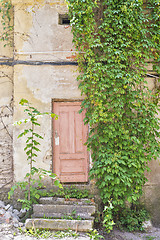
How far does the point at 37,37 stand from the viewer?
15.8 ft

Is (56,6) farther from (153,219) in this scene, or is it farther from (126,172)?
(153,219)

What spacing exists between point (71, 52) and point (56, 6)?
1049 millimetres

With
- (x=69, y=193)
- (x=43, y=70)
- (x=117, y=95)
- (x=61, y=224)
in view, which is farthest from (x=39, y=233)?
(x=43, y=70)

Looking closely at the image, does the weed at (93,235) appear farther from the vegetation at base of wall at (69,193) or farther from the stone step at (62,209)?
the vegetation at base of wall at (69,193)

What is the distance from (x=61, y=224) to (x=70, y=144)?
1.59m

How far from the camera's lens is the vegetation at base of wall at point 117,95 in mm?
4250

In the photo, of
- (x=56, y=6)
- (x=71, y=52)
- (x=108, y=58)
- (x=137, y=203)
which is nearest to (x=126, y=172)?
(x=137, y=203)

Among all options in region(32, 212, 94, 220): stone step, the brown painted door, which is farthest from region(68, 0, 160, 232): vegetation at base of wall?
region(32, 212, 94, 220): stone step

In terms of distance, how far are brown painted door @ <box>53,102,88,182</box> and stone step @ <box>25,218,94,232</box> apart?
3.42ft

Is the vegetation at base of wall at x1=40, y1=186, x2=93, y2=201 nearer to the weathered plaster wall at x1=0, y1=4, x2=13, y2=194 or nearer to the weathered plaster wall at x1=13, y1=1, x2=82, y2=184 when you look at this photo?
the weathered plaster wall at x1=13, y1=1, x2=82, y2=184

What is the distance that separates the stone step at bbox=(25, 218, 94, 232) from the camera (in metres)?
3.70

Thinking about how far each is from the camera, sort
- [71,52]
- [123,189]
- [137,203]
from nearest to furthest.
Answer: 1. [123,189]
2. [137,203]
3. [71,52]

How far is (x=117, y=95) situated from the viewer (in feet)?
14.1

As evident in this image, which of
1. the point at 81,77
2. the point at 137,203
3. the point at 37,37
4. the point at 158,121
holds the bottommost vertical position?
the point at 137,203
